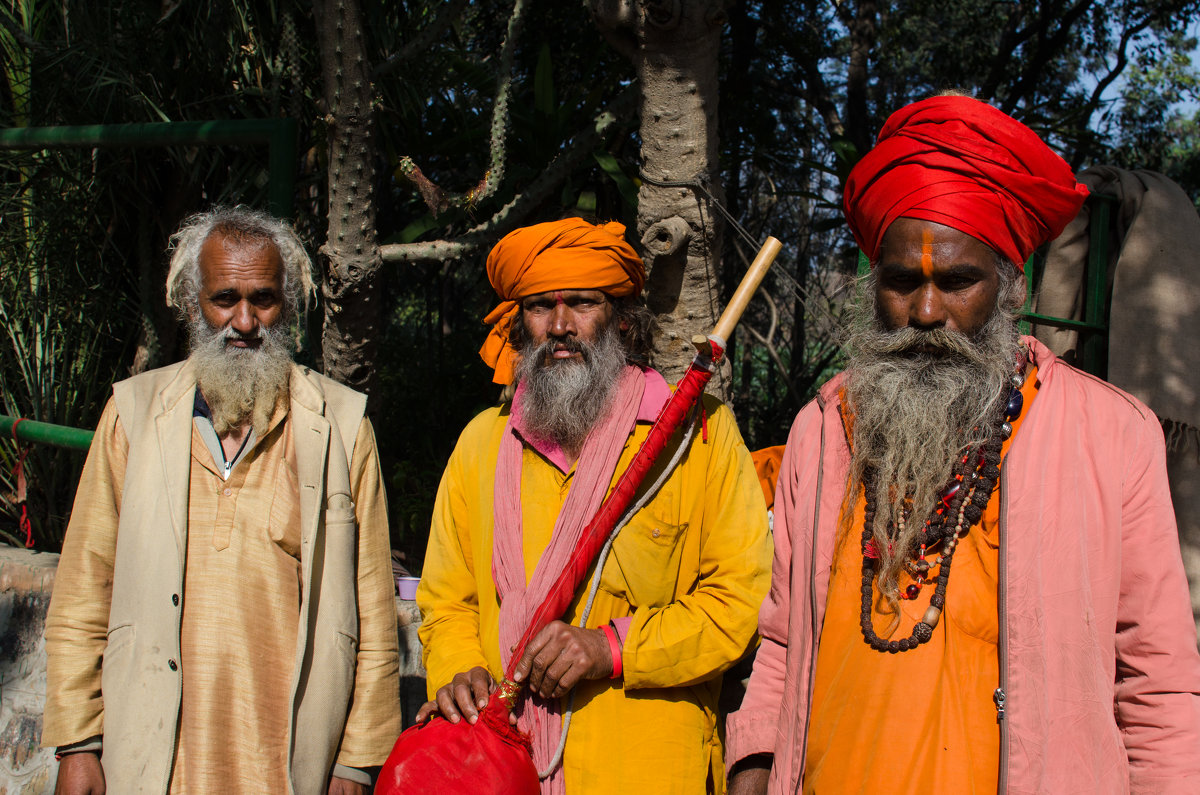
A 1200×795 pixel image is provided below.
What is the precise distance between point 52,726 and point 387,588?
0.80 m

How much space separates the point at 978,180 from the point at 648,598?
1.13m

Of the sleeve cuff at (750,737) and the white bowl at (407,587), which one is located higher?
the sleeve cuff at (750,737)

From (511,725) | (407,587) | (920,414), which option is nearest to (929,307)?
(920,414)

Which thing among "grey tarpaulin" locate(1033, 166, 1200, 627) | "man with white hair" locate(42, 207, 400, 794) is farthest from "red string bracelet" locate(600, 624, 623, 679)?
"grey tarpaulin" locate(1033, 166, 1200, 627)

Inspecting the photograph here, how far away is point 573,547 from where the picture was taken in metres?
2.08

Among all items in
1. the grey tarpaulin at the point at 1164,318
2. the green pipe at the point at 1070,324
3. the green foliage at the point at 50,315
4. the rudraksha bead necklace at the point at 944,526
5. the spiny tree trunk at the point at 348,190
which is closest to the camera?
the rudraksha bead necklace at the point at 944,526

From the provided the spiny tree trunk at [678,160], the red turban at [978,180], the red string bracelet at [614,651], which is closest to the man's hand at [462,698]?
the red string bracelet at [614,651]

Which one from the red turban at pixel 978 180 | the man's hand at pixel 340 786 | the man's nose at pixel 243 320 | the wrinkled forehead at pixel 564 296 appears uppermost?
the red turban at pixel 978 180

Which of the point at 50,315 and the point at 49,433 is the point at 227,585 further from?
the point at 50,315

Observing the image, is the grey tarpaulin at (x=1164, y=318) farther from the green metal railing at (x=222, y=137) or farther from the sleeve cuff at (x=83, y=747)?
the sleeve cuff at (x=83, y=747)

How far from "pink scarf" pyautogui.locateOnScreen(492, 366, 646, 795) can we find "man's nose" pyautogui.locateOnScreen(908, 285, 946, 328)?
0.73 meters

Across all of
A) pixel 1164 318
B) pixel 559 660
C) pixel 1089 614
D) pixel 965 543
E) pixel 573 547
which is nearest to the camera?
pixel 1089 614

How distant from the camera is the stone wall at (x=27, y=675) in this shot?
3123 millimetres

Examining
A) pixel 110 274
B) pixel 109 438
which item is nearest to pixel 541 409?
pixel 109 438
